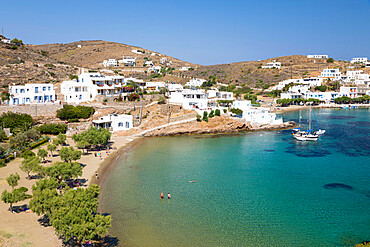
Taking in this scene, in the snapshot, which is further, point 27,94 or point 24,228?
point 27,94

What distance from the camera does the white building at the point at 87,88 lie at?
6259 cm

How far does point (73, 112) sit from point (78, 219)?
3986 cm

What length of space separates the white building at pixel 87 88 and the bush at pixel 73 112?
6.48m

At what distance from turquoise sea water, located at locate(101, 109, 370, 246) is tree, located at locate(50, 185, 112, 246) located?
2.85 m

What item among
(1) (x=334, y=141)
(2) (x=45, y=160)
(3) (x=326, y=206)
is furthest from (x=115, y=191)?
(1) (x=334, y=141)

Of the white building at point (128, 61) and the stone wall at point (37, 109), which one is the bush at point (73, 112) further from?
the white building at point (128, 61)

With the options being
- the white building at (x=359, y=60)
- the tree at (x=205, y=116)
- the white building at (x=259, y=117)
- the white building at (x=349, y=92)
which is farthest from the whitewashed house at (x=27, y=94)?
the white building at (x=359, y=60)

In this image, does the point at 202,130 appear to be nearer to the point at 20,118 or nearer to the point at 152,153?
the point at 152,153

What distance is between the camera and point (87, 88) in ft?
212

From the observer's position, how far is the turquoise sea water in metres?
21.9

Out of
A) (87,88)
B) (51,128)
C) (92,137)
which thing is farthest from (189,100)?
(51,128)

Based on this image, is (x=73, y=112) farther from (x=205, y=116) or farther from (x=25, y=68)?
(x=25, y=68)

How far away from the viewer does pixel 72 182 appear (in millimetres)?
29250

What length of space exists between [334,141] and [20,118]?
5387 cm
